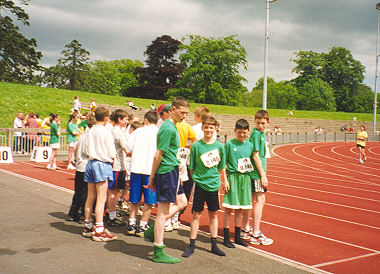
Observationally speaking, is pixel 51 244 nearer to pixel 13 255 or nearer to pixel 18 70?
pixel 13 255

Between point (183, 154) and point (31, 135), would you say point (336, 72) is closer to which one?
point (31, 135)

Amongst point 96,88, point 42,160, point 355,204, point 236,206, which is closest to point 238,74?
point 96,88

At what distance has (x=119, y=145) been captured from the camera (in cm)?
640

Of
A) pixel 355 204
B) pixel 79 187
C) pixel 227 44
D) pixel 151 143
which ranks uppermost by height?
pixel 227 44

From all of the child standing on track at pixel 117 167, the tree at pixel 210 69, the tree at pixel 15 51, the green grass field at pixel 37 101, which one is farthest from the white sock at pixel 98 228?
the tree at pixel 210 69

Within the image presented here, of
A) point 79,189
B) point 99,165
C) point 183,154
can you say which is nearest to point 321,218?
point 183,154

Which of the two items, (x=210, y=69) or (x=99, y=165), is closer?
(x=99, y=165)

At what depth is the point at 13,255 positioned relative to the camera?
473 cm

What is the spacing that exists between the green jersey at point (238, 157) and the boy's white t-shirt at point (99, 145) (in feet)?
5.58

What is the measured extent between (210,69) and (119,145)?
179 feet

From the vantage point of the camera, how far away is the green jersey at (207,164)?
511 centimetres

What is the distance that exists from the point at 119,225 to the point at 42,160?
1025 centimetres

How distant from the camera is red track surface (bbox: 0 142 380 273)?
5215 mm

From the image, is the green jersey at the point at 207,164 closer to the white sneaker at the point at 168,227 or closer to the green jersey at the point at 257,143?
the green jersey at the point at 257,143
